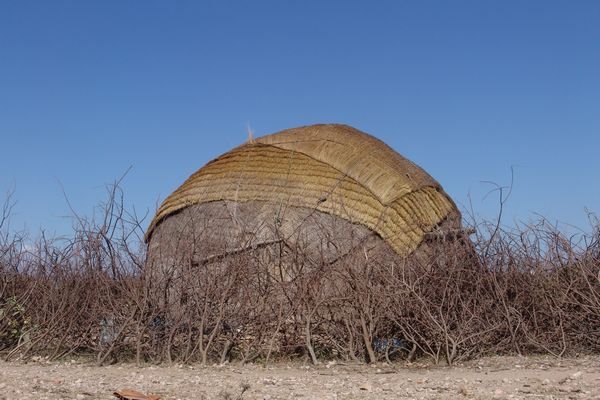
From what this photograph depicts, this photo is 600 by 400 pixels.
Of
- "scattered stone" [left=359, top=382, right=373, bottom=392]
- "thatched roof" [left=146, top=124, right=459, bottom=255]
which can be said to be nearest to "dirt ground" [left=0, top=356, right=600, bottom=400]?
"scattered stone" [left=359, top=382, right=373, bottom=392]

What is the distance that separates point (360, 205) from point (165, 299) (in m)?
3.84

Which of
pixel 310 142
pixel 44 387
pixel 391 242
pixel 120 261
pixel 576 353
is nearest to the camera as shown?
pixel 44 387

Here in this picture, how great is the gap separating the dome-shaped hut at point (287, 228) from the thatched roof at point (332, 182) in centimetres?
2

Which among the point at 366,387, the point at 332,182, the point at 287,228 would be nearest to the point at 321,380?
the point at 366,387

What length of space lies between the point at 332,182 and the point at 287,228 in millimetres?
1143

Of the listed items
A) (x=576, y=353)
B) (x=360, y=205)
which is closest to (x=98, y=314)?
(x=360, y=205)

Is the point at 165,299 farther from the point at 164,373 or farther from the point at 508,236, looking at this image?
the point at 508,236

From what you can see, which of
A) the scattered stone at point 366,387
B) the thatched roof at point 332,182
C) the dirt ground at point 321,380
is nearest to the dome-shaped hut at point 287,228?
the thatched roof at point 332,182

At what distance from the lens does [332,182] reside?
49.0ft

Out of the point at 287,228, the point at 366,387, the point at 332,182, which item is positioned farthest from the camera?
the point at 332,182

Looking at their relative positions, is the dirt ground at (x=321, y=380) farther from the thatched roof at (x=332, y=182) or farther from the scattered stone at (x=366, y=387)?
the thatched roof at (x=332, y=182)

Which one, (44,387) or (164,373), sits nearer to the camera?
(44,387)

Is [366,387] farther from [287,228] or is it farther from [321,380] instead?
[287,228]

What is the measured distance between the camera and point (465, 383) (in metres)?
9.65
